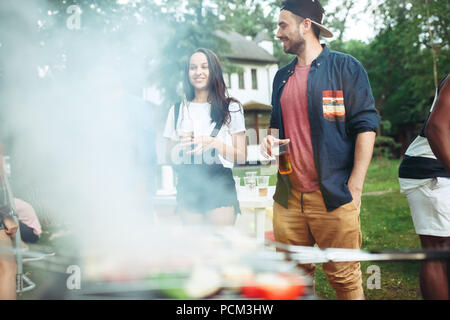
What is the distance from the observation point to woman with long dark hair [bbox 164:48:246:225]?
147cm

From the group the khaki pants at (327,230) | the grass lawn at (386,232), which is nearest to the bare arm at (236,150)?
the grass lawn at (386,232)

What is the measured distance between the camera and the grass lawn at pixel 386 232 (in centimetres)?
159

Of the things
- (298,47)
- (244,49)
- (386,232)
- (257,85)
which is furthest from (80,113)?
(386,232)

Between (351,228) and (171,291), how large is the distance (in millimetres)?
719

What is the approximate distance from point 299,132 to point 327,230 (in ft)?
1.34

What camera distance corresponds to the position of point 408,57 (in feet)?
6.11

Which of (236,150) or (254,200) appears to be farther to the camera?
(254,200)

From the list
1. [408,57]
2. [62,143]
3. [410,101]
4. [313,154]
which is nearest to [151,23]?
[62,143]

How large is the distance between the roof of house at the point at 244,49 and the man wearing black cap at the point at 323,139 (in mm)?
547

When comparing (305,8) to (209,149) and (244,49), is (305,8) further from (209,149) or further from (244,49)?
(244,49)

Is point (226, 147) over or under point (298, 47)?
under

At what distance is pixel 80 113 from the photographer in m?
1.96
